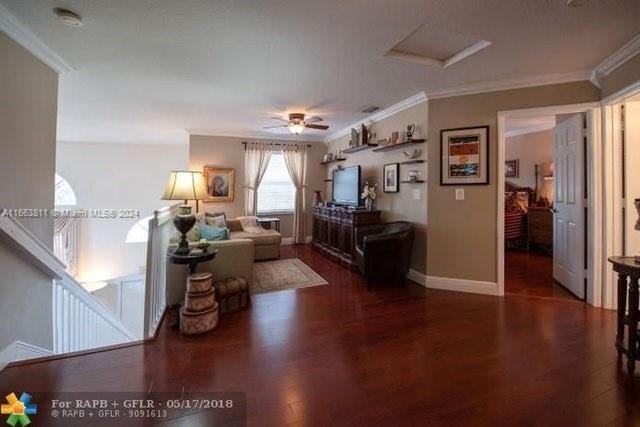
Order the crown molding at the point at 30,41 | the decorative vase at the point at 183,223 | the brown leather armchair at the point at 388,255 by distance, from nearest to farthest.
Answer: the crown molding at the point at 30,41
the decorative vase at the point at 183,223
the brown leather armchair at the point at 388,255

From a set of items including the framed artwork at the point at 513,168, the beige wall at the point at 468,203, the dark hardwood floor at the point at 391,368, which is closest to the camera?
the dark hardwood floor at the point at 391,368

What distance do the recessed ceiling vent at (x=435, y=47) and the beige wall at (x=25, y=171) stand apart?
314cm

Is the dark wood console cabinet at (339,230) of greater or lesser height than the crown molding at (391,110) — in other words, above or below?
below

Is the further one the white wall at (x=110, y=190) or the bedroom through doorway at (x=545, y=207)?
the white wall at (x=110, y=190)

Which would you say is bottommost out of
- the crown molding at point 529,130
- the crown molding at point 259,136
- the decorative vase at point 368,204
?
the decorative vase at point 368,204

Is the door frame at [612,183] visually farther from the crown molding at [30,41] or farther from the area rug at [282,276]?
the crown molding at [30,41]

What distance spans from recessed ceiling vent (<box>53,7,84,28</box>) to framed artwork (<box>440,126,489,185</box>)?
3.62m

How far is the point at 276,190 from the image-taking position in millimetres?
6660

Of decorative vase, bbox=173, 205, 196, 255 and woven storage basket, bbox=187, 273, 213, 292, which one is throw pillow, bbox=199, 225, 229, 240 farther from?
woven storage basket, bbox=187, 273, 213, 292

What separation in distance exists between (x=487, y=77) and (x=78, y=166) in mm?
8581

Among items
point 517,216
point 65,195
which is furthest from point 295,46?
point 65,195

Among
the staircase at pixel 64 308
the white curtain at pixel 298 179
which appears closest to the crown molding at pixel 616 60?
the white curtain at pixel 298 179

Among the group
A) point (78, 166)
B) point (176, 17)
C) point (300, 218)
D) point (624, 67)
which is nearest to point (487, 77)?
point (624, 67)

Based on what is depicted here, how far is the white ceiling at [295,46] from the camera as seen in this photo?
1974 millimetres
